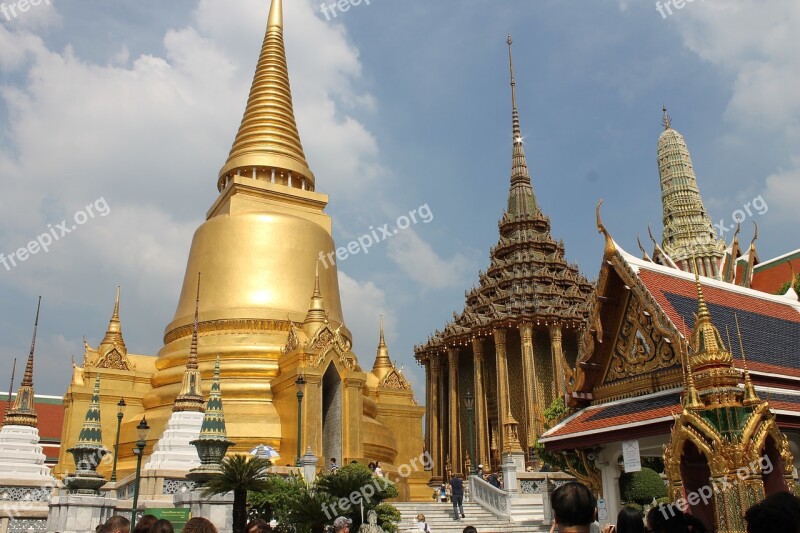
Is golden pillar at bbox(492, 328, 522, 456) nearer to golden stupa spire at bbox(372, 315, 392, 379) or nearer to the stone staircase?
golden stupa spire at bbox(372, 315, 392, 379)

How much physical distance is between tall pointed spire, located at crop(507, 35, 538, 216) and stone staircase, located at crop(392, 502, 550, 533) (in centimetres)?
2010

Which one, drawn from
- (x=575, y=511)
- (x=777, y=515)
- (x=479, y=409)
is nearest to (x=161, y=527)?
(x=575, y=511)

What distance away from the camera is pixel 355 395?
837 inches

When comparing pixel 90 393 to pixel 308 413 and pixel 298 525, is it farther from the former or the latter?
pixel 298 525

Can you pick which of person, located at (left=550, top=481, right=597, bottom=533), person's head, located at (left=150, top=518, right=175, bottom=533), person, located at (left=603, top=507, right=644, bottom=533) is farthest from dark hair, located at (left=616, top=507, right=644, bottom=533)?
person's head, located at (left=150, top=518, right=175, bottom=533)

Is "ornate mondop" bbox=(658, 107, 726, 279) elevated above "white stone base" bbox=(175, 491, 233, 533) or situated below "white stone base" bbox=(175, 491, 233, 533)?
above

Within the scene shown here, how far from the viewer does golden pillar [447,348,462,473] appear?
105 feet

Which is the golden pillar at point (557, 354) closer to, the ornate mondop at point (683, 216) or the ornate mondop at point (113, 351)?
the ornate mondop at point (683, 216)

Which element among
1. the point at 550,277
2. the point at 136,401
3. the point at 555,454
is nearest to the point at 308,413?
the point at 136,401

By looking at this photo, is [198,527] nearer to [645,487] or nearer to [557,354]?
[645,487]

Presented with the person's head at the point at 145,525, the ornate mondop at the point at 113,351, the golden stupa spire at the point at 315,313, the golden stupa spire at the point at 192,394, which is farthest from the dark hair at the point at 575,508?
the ornate mondop at the point at 113,351

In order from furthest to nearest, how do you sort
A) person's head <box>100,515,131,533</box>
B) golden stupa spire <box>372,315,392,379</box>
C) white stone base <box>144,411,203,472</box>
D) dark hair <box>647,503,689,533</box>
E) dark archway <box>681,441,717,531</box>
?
golden stupa spire <box>372,315,392,379</box> → white stone base <box>144,411,203,472</box> → dark archway <box>681,441,717,531</box> → person's head <box>100,515,131,533</box> → dark hair <box>647,503,689,533</box>

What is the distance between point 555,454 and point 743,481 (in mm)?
4347

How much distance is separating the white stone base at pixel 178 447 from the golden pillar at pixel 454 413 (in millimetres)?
16545
